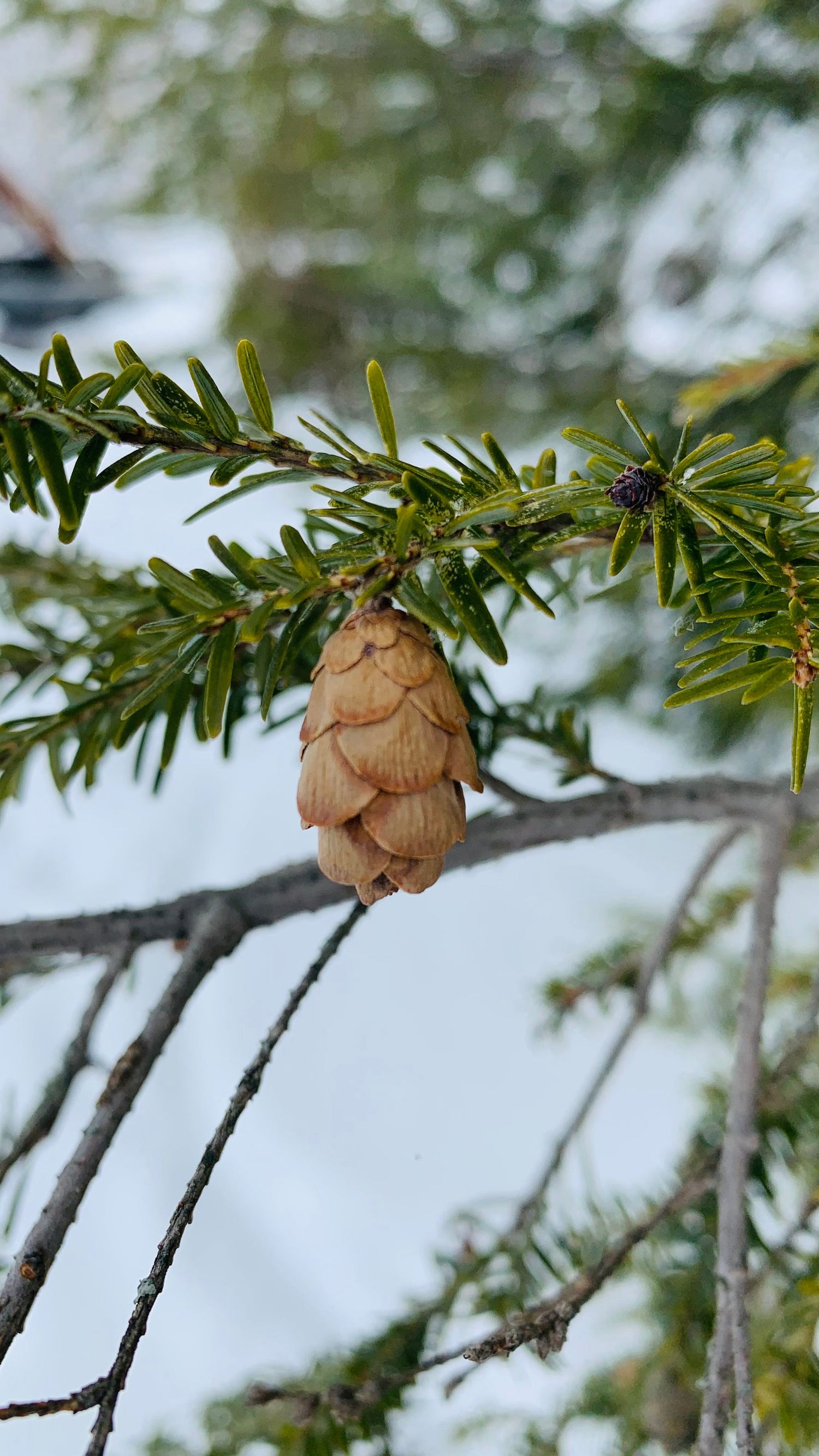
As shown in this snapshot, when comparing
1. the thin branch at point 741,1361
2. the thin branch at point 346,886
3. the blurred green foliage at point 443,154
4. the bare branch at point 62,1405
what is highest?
the blurred green foliage at point 443,154

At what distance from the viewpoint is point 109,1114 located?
9.6 inches

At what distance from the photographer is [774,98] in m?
0.67

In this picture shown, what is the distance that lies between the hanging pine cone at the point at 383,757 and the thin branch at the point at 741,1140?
0.57 ft

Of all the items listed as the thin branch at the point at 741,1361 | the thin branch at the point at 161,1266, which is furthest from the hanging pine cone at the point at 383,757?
the thin branch at the point at 741,1361

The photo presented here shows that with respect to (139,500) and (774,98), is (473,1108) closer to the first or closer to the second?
(139,500)

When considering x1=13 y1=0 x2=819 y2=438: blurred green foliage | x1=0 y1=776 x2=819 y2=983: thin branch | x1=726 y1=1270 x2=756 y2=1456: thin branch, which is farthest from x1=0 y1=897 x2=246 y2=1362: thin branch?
x1=13 y1=0 x2=819 y2=438: blurred green foliage

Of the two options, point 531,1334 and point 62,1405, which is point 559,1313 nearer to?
point 531,1334

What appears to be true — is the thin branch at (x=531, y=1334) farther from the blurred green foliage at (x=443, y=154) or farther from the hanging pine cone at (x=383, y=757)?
the blurred green foliage at (x=443, y=154)

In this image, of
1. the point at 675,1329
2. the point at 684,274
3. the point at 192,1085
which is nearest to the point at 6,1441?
the point at 675,1329

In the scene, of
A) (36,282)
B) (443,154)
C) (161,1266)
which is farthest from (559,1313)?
(36,282)

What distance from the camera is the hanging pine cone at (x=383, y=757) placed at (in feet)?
0.65

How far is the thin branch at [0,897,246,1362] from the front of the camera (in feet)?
0.70

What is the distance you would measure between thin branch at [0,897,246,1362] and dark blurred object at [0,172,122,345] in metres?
0.95

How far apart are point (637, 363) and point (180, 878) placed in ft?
2.06
